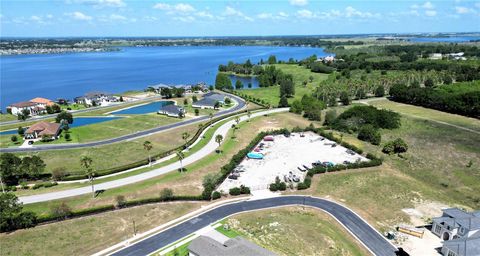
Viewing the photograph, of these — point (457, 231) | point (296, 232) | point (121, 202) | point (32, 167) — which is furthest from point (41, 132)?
point (457, 231)

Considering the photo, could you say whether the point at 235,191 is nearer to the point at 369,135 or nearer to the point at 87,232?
the point at 87,232

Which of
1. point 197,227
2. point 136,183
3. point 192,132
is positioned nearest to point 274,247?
point 197,227

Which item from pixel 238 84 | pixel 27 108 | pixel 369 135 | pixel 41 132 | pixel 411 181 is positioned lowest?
pixel 411 181

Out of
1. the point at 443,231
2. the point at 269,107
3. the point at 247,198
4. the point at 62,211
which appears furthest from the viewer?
the point at 269,107

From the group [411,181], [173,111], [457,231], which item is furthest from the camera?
[173,111]

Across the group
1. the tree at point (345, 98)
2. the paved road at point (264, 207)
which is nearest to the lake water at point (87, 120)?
the paved road at point (264, 207)

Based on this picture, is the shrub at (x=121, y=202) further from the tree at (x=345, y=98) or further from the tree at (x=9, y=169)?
the tree at (x=345, y=98)

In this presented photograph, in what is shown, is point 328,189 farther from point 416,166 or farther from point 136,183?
point 136,183
